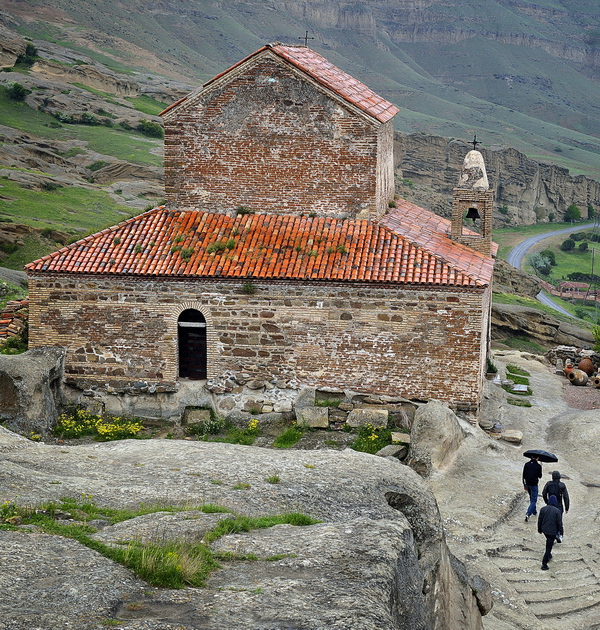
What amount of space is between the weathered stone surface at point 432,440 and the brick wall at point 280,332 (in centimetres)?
137

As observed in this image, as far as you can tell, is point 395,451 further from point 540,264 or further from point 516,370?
point 540,264

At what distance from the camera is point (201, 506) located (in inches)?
431

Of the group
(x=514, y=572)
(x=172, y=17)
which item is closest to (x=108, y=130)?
(x=514, y=572)

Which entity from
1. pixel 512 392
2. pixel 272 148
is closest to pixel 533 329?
pixel 512 392

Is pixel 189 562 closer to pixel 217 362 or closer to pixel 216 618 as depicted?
pixel 216 618

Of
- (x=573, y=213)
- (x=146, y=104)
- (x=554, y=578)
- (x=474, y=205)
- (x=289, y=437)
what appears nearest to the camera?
(x=554, y=578)

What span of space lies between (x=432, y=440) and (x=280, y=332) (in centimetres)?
497

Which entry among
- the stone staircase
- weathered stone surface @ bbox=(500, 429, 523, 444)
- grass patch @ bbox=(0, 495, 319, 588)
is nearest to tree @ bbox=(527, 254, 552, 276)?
weathered stone surface @ bbox=(500, 429, 523, 444)

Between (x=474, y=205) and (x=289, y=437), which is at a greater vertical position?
(x=474, y=205)

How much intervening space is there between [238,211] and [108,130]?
182ft

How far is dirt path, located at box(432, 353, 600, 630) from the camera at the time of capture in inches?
588

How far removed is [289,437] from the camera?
2114 centimetres

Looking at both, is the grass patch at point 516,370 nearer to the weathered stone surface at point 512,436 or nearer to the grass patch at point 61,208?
the weathered stone surface at point 512,436

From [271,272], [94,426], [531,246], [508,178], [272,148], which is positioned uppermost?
[508,178]
